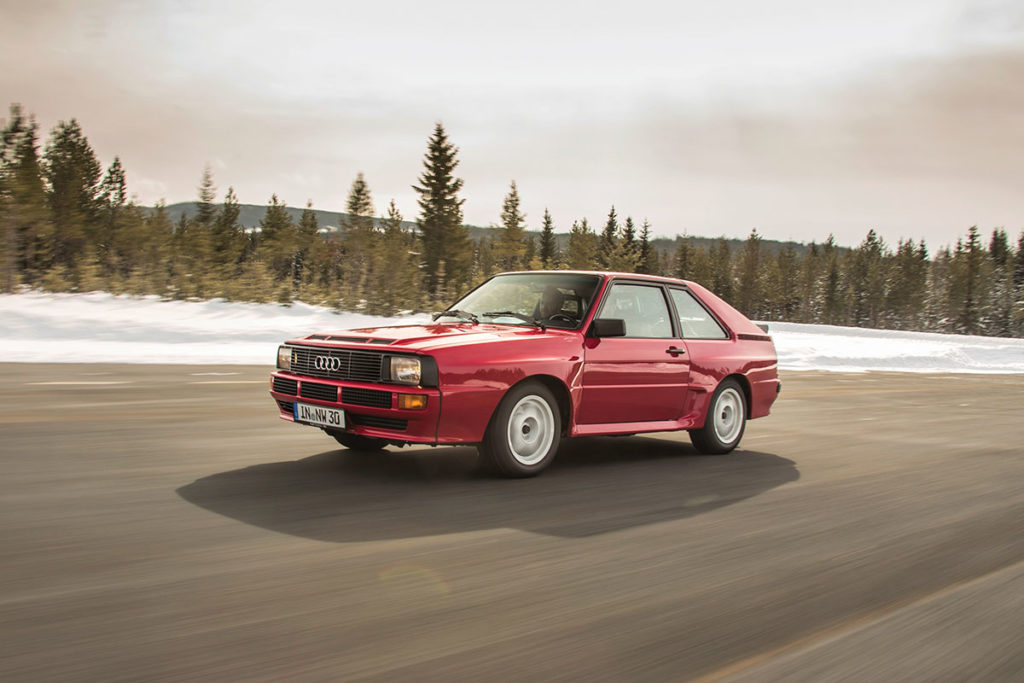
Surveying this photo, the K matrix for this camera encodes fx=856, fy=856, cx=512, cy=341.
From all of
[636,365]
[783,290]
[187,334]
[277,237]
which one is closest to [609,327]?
[636,365]

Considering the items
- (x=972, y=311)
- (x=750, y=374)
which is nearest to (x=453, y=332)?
(x=750, y=374)

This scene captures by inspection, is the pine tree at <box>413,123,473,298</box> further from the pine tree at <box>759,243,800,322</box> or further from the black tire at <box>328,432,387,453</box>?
the pine tree at <box>759,243,800,322</box>

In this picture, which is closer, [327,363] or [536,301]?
[327,363]

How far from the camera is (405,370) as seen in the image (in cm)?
560

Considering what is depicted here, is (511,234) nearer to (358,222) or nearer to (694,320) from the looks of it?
(358,222)

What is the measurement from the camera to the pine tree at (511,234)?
102375mm

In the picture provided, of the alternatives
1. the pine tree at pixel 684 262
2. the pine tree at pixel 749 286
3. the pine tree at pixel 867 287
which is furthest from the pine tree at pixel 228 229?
the pine tree at pixel 867 287

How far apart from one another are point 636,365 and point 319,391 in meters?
2.51

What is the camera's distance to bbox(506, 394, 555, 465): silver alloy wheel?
603 cm

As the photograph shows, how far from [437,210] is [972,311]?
317 feet

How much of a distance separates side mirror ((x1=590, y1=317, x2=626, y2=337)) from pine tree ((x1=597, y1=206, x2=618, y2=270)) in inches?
3952

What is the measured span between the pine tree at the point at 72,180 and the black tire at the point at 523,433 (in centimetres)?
6285

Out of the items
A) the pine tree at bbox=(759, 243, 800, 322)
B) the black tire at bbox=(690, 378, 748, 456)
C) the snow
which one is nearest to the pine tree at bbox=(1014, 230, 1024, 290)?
the pine tree at bbox=(759, 243, 800, 322)

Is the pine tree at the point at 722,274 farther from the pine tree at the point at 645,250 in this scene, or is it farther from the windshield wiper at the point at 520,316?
the windshield wiper at the point at 520,316
